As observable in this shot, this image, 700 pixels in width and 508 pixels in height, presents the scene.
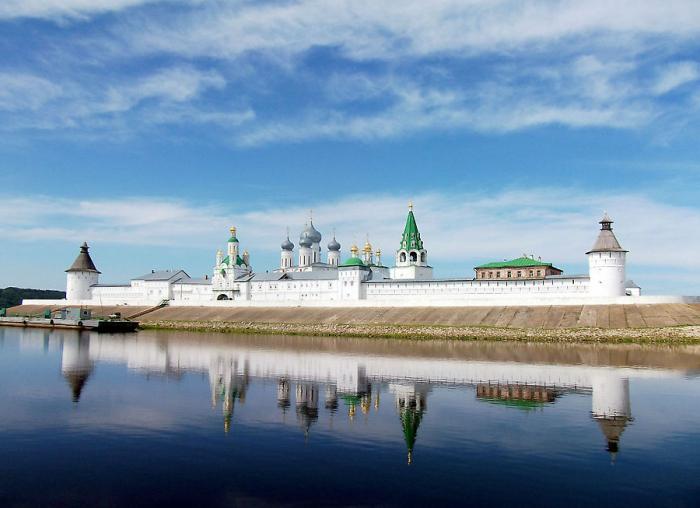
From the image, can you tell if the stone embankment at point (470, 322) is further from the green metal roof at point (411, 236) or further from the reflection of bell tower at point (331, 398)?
the reflection of bell tower at point (331, 398)

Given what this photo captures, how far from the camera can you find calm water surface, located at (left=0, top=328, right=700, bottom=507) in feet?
38.2

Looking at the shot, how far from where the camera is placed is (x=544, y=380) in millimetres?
25562

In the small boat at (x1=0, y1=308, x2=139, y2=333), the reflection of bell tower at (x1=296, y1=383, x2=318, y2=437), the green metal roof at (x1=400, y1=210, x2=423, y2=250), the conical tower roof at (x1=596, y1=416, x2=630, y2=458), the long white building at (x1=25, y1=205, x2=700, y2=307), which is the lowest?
the conical tower roof at (x1=596, y1=416, x2=630, y2=458)

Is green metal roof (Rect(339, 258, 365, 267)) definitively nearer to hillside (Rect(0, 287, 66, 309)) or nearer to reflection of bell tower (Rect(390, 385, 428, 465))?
reflection of bell tower (Rect(390, 385, 428, 465))

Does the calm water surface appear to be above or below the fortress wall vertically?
below

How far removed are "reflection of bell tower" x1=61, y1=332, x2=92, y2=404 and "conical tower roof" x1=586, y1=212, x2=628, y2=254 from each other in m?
46.0

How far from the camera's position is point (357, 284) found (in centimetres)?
7425

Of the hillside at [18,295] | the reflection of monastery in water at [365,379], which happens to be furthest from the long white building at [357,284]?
the hillside at [18,295]

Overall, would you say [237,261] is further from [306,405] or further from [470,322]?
[306,405]

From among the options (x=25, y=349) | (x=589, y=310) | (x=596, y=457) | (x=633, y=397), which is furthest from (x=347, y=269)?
(x=596, y=457)

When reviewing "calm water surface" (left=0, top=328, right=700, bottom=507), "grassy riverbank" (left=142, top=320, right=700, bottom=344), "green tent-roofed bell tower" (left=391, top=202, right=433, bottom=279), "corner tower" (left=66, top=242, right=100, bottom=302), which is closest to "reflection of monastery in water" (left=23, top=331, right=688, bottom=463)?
"calm water surface" (left=0, top=328, right=700, bottom=507)

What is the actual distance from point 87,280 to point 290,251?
30940 mm

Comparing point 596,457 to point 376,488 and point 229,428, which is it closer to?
point 376,488

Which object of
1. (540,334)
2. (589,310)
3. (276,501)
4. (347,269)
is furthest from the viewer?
(347,269)
